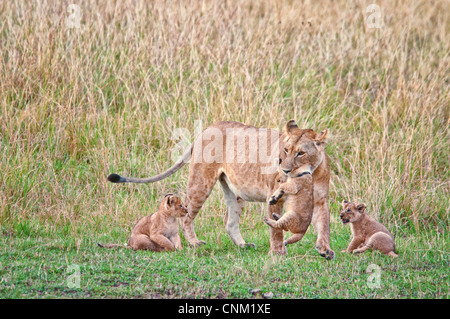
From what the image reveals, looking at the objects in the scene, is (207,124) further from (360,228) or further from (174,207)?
(360,228)

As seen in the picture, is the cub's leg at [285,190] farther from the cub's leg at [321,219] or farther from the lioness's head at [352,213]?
the lioness's head at [352,213]

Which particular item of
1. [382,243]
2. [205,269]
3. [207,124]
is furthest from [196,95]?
[205,269]

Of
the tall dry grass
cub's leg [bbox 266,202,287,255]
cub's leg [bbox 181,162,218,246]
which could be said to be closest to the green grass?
cub's leg [bbox 266,202,287,255]

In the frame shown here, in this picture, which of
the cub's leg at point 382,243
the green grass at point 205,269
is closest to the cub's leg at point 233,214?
the green grass at point 205,269

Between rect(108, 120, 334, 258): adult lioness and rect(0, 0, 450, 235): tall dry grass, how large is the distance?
1001mm

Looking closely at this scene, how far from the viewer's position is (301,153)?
6.57 meters

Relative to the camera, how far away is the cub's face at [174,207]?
7.29m

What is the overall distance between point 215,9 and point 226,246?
5.98 m

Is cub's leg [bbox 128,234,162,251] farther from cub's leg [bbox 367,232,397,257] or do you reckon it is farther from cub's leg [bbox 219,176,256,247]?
cub's leg [bbox 367,232,397,257]

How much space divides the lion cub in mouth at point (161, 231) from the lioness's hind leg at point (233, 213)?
63 cm

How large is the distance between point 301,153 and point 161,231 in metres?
Answer: 1.70

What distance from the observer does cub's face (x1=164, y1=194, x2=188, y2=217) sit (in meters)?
7.29

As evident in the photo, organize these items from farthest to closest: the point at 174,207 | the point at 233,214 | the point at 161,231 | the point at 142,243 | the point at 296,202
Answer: the point at 233,214 → the point at 174,207 → the point at 161,231 → the point at 142,243 → the point at 296,202
